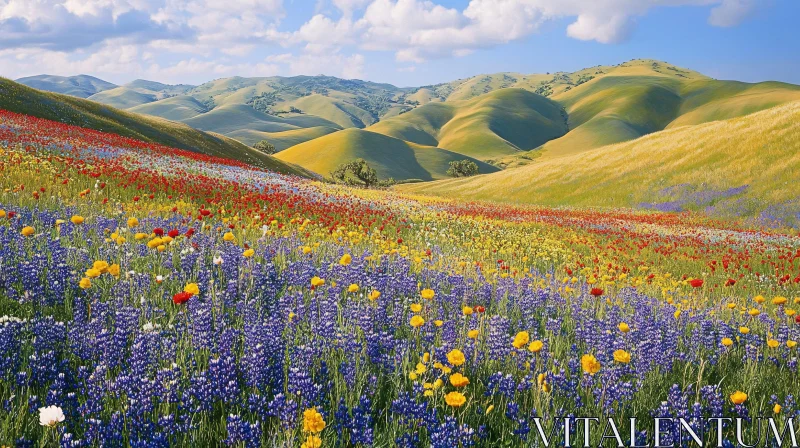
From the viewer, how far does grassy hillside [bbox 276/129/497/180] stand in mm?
119375

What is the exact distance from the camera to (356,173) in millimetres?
73875

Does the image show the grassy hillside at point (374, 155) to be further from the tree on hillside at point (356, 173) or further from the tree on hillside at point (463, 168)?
the tree on hillside at point (356, 173)

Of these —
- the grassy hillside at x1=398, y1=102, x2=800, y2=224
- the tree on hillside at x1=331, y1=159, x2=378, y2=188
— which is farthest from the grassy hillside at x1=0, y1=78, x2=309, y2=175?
the grassy hillside at x1=398, y1=102, x2=800, y2=224

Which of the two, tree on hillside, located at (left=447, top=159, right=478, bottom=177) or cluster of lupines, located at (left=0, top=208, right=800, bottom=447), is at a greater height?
tree on hillside, located at (left=447, top=159, right=478, bottom=177)

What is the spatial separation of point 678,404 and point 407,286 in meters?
3.39

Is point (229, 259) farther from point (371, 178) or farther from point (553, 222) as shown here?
point (371, 178)

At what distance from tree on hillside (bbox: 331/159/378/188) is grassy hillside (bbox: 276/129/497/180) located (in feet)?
96.0

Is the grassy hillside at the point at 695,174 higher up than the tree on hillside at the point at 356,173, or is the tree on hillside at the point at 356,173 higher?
the grassy hillside at the point at 695,174

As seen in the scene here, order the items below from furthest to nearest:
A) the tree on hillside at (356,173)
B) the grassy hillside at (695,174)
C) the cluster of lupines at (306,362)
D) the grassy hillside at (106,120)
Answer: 1. the tree on hillside at (356,173)
2. the grassy hillside at (106,120)
3. the grassy hillside at (695,174)
4. the cluster of lupines at (306,362)

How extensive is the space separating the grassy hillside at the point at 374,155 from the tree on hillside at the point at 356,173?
29259 millimetres

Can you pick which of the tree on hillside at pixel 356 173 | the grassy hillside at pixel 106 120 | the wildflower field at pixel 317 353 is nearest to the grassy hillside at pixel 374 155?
the tree on hillside at pixel 356 173

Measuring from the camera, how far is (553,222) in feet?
69.4

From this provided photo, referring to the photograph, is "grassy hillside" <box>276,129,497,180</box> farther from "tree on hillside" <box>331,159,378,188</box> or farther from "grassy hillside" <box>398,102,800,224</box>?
"grassy hillside" <box>398,102,800,224</box>

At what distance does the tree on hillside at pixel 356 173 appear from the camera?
7425 cm
